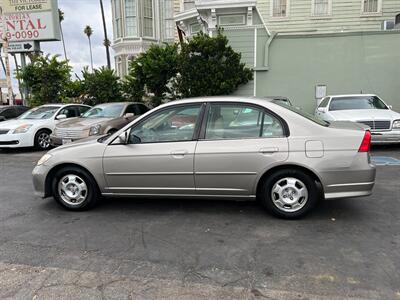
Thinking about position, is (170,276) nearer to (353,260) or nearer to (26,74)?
(353,260)

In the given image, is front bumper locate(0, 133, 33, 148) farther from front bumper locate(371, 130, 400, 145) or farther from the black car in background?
front bumper locate(371, 130, 400, 145)

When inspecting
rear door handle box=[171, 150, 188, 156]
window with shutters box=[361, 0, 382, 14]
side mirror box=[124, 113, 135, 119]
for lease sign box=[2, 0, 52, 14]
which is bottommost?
side mirror box=[124, 113, 135, 119]

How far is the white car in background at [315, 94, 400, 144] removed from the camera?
27.5 ft

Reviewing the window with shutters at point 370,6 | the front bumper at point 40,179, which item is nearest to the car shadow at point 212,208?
the front bumper at point 40,179

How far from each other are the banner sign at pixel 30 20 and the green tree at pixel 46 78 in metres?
1.51

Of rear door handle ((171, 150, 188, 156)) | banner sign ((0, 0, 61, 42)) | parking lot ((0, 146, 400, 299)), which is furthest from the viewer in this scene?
banner sign ((0, 0, 61, 42))

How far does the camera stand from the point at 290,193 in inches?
162

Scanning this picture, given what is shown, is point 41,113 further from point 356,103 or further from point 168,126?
point 356,103

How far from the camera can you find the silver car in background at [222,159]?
3988mm

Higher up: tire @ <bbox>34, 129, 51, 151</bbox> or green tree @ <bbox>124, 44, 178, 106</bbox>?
green tree @ <bbox>124, 44, 178, 106</bbox>

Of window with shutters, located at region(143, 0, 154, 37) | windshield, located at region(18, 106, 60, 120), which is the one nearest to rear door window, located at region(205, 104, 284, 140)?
windshield, located at region(18, 106, 60, 120)

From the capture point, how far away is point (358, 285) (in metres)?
2.78

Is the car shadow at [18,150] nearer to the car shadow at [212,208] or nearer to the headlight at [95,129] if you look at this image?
the headlight at [95,129]

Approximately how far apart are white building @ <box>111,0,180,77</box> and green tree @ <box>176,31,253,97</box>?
11.7m
